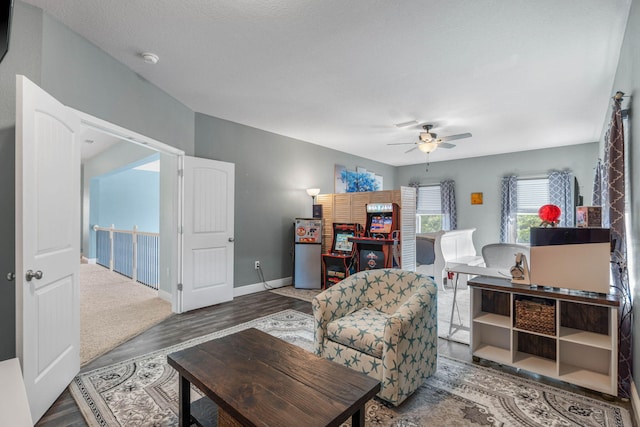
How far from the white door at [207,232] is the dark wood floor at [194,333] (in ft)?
0.75

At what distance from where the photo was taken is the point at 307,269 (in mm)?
5414

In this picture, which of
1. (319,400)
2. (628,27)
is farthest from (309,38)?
(319,400)

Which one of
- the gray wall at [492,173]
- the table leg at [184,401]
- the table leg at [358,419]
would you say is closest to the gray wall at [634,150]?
the table leg at [358,419]

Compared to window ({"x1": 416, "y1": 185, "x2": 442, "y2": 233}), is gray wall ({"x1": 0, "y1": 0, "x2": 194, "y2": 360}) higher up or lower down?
higher up

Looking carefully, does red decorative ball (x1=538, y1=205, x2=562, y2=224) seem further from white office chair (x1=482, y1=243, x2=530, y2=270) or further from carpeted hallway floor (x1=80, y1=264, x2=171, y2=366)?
carpeted hallway floor (x1=80, y1=264, x2=171, y2=366)

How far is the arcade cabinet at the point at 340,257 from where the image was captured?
5223 mm

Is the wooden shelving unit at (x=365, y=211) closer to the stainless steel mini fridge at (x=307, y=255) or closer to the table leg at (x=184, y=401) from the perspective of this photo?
the stainless steel mini fridge at (x=307, y=255)

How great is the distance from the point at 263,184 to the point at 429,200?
15.7 ft

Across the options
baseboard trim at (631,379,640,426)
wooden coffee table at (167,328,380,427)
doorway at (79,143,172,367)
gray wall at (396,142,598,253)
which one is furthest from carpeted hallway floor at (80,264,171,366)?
gray wall at (396,142,598,253)

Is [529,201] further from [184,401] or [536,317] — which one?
[184,401]

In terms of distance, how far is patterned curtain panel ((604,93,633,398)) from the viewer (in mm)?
2176

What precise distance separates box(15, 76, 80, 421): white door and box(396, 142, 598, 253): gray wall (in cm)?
738

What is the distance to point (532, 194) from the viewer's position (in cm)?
667

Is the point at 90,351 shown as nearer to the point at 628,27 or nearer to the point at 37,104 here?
the point at 37,104
